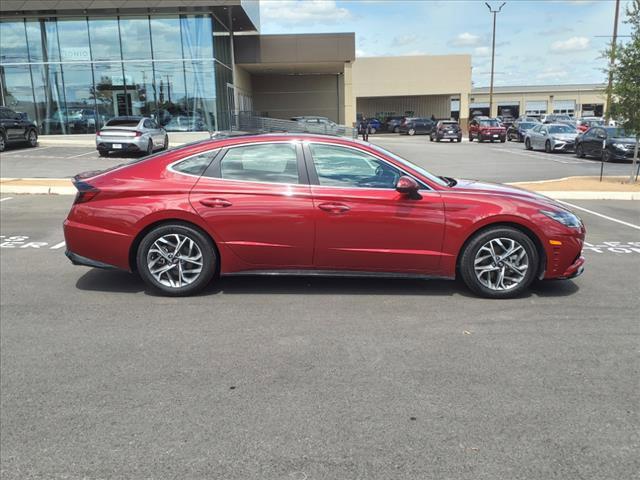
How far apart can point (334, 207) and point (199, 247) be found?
136 cm

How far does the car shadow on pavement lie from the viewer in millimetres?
5715

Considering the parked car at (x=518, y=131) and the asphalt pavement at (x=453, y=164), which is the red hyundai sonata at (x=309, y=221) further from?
the parked car at (x=518, y=131)

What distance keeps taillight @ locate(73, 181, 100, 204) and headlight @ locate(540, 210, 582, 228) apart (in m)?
4.36

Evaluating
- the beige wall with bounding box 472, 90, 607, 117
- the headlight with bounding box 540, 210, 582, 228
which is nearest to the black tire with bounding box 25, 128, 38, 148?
the headlight with bounding box 540, 210, 582, 228

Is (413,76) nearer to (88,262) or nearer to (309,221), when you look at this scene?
(309,221)

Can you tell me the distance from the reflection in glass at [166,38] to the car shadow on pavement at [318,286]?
24024 millimetres

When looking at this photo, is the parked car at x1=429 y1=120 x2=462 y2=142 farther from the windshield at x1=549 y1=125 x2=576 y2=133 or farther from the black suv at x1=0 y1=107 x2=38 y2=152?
the black suv at x1=0 y1=107 x2=38 y2=152

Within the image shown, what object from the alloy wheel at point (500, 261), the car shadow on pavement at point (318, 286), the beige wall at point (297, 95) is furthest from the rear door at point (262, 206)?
the beige wall at point (297, 95)

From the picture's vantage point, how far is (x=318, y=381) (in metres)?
3.76

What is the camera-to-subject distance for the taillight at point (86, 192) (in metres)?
5.54

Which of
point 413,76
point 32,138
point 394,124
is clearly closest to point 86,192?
point 32,138

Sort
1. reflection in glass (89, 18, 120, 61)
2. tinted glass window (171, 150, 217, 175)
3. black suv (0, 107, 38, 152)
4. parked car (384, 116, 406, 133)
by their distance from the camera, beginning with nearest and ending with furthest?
tinted glass window (171, 150, 217, 175), black suv (0, 107, 38, 152), reflection in glass (89, 18, 120, 61), parked car (384, 116, 406, 133)

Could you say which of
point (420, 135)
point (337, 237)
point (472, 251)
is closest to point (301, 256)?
point (337, 237)

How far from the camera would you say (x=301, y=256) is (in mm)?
5426
